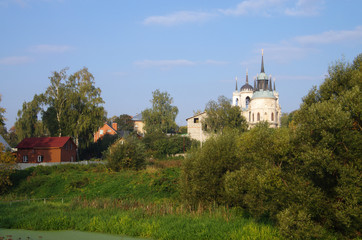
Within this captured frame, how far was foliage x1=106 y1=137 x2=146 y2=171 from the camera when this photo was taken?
3525cm

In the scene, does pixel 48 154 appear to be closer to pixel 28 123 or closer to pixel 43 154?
pixel 43 154

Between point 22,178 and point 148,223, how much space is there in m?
21.2

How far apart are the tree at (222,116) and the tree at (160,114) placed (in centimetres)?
934

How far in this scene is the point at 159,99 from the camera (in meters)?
68.8

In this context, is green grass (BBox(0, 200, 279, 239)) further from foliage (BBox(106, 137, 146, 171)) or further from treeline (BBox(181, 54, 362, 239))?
foliage (BBox(106, 137, 146, 171))

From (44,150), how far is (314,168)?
1576 inches

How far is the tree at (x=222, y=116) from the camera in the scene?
57016 mm

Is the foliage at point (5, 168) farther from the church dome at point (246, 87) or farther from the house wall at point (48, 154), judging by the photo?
the church dome at point (246, 87)

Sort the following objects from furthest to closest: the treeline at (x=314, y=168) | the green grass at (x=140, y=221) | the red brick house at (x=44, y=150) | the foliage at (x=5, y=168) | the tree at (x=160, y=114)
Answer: the tree at (x=160, y=114) < the red brick house at (x=44, y=150) < the foliage at (x=5, y=168) < the green grass at (x=140, y=221) < the treeline at (x=314, y=168)

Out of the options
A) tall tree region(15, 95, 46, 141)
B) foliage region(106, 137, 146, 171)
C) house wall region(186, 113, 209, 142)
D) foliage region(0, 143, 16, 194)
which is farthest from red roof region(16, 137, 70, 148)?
house wall region(186, 113, 209, 142)

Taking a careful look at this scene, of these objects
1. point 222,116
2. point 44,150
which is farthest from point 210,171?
point 222,116

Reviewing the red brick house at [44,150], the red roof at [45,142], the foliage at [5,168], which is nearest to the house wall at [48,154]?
the red brick house at [44,150]

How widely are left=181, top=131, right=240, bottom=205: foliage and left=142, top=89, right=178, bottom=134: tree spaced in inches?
1754

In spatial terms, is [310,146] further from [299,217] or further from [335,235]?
[335,235]
